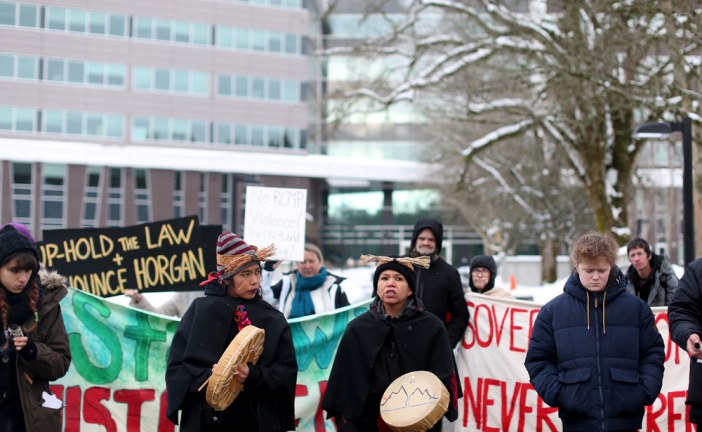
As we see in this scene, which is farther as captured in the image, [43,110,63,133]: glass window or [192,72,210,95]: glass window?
[192,72,210,95]: glass window

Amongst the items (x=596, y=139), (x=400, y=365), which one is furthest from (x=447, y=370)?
(x=596, y=139)

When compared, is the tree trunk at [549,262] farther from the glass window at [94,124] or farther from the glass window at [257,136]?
the glass window at [94,124]

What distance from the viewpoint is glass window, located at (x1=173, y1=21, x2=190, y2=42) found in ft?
165

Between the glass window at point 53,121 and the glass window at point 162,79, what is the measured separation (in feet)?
20.3

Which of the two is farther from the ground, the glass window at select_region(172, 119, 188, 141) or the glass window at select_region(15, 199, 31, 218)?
the glass window at select_region(172, 119, 188, 141)

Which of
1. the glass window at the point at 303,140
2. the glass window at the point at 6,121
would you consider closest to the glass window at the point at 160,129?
the glass window at the point at 303,140

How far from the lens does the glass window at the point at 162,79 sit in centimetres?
5198

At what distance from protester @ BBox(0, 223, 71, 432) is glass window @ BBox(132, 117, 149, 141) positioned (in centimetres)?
4832

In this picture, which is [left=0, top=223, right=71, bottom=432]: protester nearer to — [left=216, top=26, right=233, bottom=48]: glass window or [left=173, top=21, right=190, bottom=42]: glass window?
[left=173, top=21, right=190, bottom=42]: glass window

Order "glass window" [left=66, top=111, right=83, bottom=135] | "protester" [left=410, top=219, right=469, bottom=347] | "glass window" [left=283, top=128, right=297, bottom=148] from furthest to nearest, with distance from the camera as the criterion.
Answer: "glass window" [left=283, top=128, right=297, bottom=148], "glass window" [left=66, top=111, right=83, bottom=135], "protester" [left=410, top=219, right=469, bottom=347]

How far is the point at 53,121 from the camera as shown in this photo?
47.9 metres

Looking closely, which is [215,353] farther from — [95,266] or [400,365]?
[95,266]

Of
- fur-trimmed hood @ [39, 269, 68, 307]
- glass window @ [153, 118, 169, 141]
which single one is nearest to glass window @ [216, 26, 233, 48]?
glass window @ [153, 118, 169, 141]

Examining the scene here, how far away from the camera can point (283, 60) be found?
55.2m
